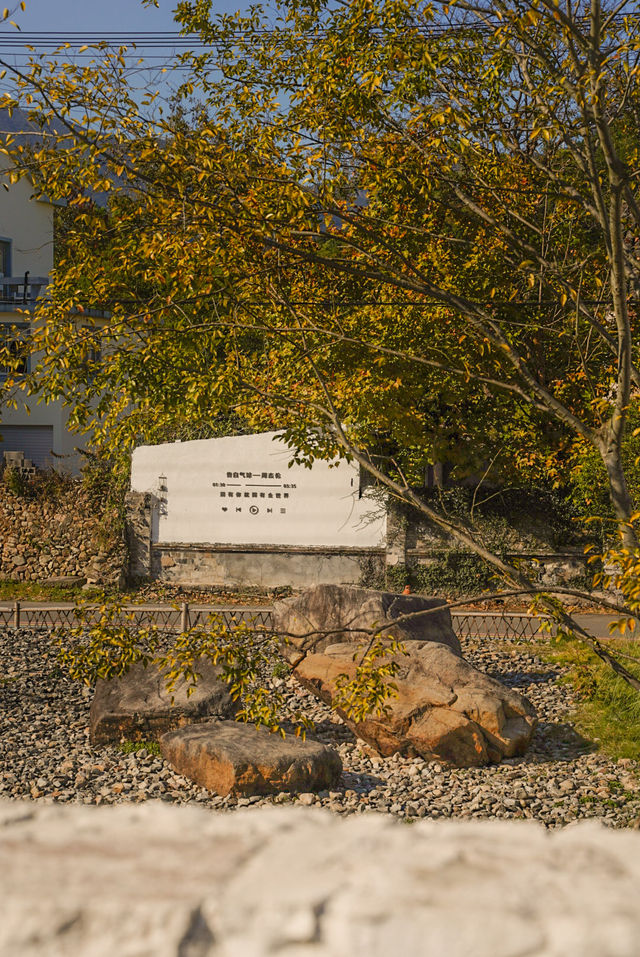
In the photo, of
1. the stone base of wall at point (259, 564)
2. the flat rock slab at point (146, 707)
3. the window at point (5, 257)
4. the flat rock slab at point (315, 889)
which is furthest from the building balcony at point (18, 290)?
the flat rock slab at point (315, 889)

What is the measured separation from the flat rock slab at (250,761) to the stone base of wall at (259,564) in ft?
34.7

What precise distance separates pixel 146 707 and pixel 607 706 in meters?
5.87

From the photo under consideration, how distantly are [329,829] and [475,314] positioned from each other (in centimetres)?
576

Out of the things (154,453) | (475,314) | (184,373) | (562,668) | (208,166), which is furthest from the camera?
(154,453)

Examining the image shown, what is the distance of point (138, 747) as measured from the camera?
9.88m

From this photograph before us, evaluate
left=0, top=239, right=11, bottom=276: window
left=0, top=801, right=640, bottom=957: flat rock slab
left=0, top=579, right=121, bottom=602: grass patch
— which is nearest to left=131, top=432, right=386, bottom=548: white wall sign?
left=0, top=579, right=121, bottom=602: grass patch

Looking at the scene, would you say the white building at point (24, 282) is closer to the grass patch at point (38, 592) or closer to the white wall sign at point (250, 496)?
the grass patch at point (38, 592)

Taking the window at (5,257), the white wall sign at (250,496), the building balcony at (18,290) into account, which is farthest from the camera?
the window at (5,257)

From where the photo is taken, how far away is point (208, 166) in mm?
5922

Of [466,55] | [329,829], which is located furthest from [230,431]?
[329,829]

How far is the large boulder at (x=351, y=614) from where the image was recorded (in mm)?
12828

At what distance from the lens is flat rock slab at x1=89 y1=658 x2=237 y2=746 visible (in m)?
10.0

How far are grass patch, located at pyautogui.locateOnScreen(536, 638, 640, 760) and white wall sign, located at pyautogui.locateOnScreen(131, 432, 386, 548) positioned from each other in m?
7.30

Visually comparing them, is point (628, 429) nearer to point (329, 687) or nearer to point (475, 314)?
point (329, 687)
